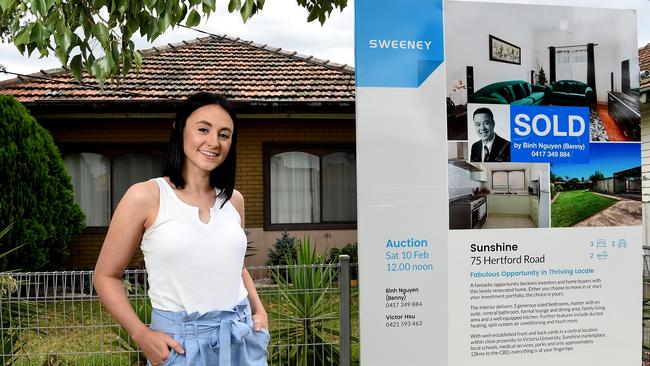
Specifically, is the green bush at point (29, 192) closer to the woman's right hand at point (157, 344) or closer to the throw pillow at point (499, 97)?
the woman's right hand at point (157, 344)

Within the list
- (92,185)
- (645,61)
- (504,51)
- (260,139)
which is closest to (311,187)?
(260,139)

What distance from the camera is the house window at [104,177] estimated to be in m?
11.2

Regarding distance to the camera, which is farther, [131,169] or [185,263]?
[131,169]

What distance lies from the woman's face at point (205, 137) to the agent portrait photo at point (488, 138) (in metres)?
1.54

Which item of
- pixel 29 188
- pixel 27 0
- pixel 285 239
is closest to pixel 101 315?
pixel 27 0

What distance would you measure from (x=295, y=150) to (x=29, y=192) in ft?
15.6

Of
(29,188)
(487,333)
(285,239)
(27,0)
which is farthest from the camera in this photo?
(285,239)

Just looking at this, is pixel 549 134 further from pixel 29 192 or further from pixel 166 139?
pixel 166 139

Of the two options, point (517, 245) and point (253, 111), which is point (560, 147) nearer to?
point (517, 245)

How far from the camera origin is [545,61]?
339 centimetres

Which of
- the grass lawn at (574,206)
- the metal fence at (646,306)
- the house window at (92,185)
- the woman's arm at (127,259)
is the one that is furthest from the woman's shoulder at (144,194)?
the house window at (92,185)

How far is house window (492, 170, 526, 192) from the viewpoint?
3.29m

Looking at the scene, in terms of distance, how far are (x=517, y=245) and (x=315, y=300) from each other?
54.1 inches

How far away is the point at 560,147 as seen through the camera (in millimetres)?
3412
